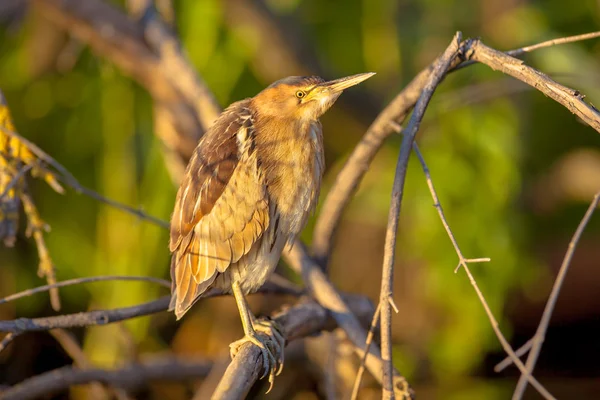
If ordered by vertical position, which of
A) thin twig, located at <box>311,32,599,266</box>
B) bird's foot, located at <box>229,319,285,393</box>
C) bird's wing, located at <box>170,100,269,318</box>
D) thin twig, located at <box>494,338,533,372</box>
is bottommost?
thin twig, located at <box>494,338,533,372</box>

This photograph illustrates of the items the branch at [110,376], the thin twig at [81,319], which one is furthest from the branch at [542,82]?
the branch at [110,376]

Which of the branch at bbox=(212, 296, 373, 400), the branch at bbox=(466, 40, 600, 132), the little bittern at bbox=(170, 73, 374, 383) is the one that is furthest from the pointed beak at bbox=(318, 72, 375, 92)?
the branch at bbox=(212, 296, 373, 400)

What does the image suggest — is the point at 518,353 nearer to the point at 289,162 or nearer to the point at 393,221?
the point at 393,221

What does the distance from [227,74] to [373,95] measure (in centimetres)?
77

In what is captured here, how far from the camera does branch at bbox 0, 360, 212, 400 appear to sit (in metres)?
2.62

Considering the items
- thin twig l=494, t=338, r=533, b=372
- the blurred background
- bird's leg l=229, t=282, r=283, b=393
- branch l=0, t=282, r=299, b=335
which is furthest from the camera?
the blurred background

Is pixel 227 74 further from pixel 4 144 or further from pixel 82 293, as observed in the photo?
pixel 4 144

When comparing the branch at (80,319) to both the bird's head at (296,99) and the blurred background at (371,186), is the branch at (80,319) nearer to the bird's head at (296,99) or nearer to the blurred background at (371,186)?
the bird's head at (296,99)

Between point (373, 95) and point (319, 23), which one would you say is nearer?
point (373, 95)

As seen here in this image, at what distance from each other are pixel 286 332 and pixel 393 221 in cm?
60

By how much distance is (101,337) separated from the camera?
4.14 metres

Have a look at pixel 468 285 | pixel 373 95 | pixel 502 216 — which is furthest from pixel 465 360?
pixel 373 95

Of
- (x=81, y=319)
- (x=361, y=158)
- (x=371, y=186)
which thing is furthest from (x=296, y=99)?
(x=371, y=186)

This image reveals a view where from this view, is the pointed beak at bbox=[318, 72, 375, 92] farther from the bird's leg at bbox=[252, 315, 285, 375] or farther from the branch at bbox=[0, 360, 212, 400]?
the branch at bbox=[0, 360, 212, 400]
